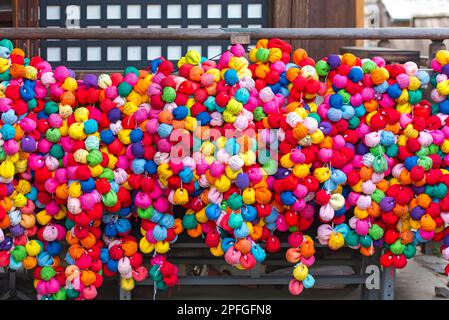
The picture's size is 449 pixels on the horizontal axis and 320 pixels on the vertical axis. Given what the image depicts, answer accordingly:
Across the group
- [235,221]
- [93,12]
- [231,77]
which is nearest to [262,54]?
[231,77]

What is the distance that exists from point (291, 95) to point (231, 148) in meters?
0.46

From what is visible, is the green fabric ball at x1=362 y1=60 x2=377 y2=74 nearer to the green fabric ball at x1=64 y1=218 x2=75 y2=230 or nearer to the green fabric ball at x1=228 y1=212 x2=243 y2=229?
the green fabric ball at x1=228 y1=212 x2=243 y2=229

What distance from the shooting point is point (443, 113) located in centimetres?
418

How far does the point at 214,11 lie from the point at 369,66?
2.08m

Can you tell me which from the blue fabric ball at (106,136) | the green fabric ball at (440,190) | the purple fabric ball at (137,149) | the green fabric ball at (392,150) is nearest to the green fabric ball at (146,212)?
the purple fabric ball at (137,149)

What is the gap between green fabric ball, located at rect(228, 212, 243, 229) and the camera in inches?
158

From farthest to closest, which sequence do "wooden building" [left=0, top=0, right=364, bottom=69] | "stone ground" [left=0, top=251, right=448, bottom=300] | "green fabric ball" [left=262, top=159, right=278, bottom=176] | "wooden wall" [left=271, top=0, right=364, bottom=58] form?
"wooden building" [left=0, top=0, right=364, bottom=69] → "wooden wall" [left=271, top=0, right=364, bottom=58] → "stone ground" [left=0, top=251, right=448, bottom=300] → "green fabric ball" [left=262, top=159, right=278, bottom=176]

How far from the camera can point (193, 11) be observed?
5902 mm

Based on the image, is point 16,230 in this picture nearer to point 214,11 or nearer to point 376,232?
point 376,232

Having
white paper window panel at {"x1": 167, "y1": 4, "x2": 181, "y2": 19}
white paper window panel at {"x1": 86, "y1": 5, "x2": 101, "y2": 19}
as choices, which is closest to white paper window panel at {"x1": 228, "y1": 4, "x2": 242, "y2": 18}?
white paper window panel at {"x1": 167, "y1": 4, "x2": 181, "y2": 19}

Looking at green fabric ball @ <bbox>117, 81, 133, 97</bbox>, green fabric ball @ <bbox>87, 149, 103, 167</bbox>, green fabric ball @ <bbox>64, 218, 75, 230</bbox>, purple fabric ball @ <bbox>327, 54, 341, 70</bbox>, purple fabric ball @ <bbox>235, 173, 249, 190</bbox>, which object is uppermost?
purple fabric ball @ <bbox>327, 54, 341, 70</bbox>

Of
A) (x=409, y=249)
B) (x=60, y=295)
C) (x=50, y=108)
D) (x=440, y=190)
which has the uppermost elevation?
(x=50, y=108)

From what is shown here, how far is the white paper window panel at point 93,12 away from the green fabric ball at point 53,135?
6.79 ft

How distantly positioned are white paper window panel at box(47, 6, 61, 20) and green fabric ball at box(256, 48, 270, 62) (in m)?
2.34
